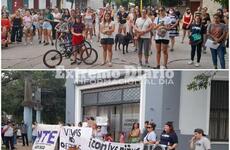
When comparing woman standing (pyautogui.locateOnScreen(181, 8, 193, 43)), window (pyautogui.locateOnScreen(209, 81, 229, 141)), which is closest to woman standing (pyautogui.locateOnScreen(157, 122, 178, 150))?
window (pyautogui.locateOnScreen(209, 81, 229, 141))

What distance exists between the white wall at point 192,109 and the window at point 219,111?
0.40 m

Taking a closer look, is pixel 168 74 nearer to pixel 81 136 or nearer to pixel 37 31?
pixel 81 136

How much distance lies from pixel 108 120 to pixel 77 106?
246 centimetres

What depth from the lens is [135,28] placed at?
42.8ft

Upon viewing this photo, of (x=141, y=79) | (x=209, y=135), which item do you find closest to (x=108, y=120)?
(x=141, y=79)

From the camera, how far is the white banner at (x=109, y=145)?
1168cm

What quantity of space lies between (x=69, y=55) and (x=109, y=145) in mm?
3200

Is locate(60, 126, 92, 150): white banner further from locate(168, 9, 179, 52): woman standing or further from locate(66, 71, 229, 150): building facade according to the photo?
locate(168, 9, 179, 52): woman standing

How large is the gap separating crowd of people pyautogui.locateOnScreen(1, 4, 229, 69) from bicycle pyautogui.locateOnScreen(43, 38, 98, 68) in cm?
20

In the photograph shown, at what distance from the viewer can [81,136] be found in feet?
42.7

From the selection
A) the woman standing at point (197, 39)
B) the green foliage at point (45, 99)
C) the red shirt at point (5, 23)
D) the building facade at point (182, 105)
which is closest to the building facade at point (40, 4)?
the red shirt at point (5, 23)

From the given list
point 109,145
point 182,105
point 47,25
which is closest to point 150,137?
point 109,145

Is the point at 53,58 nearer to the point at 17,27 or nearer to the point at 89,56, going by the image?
the point at 89,56

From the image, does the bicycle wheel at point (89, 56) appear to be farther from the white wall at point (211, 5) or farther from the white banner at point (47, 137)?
the white wall at point (211, 5)
